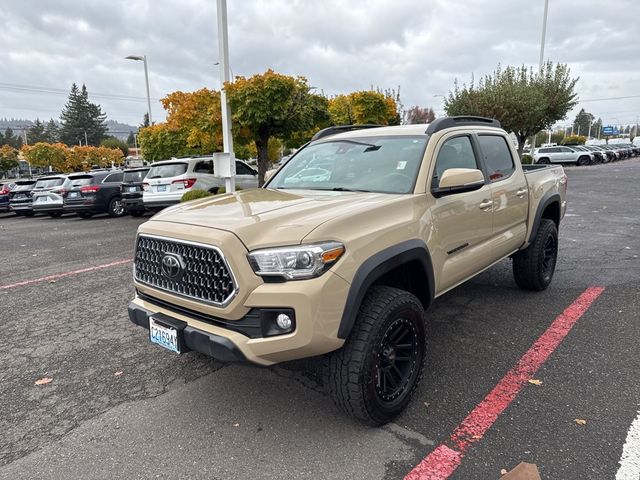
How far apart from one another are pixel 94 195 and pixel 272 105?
22.4 ft

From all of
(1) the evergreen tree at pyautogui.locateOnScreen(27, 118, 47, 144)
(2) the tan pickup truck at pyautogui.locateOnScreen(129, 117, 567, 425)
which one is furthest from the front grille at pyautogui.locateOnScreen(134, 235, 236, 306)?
(1) the evergreen tree at pyautogui.locateOnScreen(27, 118, 47, 144)

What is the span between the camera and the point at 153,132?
20.9 metres

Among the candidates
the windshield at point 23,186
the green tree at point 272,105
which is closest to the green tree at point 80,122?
the windshield at point 23,186

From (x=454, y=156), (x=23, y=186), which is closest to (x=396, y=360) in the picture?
(x=454, y=156)

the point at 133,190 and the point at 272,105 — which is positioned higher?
the point at 272,105

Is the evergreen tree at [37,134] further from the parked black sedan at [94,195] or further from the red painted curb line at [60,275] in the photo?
the red painted curb line at [60,275]

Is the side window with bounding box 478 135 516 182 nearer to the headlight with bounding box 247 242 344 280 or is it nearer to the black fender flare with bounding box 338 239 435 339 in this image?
the black fender flare with bounding box 338 239 435 339

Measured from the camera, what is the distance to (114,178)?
15.5m

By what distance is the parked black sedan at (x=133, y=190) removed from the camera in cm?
1356

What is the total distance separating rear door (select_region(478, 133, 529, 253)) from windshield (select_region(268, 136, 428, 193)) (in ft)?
3.27

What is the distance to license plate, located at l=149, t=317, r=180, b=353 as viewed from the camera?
107 inches

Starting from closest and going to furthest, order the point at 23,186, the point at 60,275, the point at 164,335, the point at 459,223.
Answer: the point at 164,335
the point at 459,223
the point at 60,275
the point at 23,186

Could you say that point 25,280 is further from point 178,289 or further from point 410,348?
point 410,348

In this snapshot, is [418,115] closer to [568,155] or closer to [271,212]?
[568,155]
